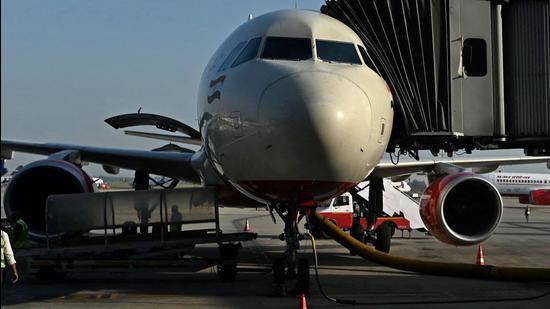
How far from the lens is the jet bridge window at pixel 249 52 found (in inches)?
282

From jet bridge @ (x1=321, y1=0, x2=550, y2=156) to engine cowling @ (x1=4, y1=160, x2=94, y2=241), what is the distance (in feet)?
16.2

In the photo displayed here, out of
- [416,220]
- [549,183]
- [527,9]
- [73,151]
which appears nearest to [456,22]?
[527,9]

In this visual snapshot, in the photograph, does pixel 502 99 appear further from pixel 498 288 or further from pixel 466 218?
pixel 498 288

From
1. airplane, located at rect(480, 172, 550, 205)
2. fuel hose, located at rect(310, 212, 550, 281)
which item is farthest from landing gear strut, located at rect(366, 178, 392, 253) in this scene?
airplane, located at rect(480, 172, 550, 205)

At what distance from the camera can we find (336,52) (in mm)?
7230

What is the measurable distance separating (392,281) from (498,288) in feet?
5.08

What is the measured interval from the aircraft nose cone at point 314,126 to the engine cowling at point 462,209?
138 inches

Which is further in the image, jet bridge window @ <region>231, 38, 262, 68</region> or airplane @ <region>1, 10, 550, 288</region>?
jet bridge window @ <region>231, 38, 262, 68</region>

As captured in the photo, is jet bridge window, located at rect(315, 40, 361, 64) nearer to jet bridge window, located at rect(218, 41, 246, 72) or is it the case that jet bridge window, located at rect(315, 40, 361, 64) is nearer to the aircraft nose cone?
the aircraft nose cone

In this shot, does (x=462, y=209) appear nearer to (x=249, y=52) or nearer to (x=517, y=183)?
(x=249, y=52)

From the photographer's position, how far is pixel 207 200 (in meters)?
9.58

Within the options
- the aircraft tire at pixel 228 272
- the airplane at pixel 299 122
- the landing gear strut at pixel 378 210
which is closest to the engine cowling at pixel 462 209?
the airplane at pixel 299 122

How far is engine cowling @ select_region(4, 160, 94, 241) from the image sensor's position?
32.5ft

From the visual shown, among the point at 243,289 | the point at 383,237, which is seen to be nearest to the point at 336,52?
the point at 243,289
